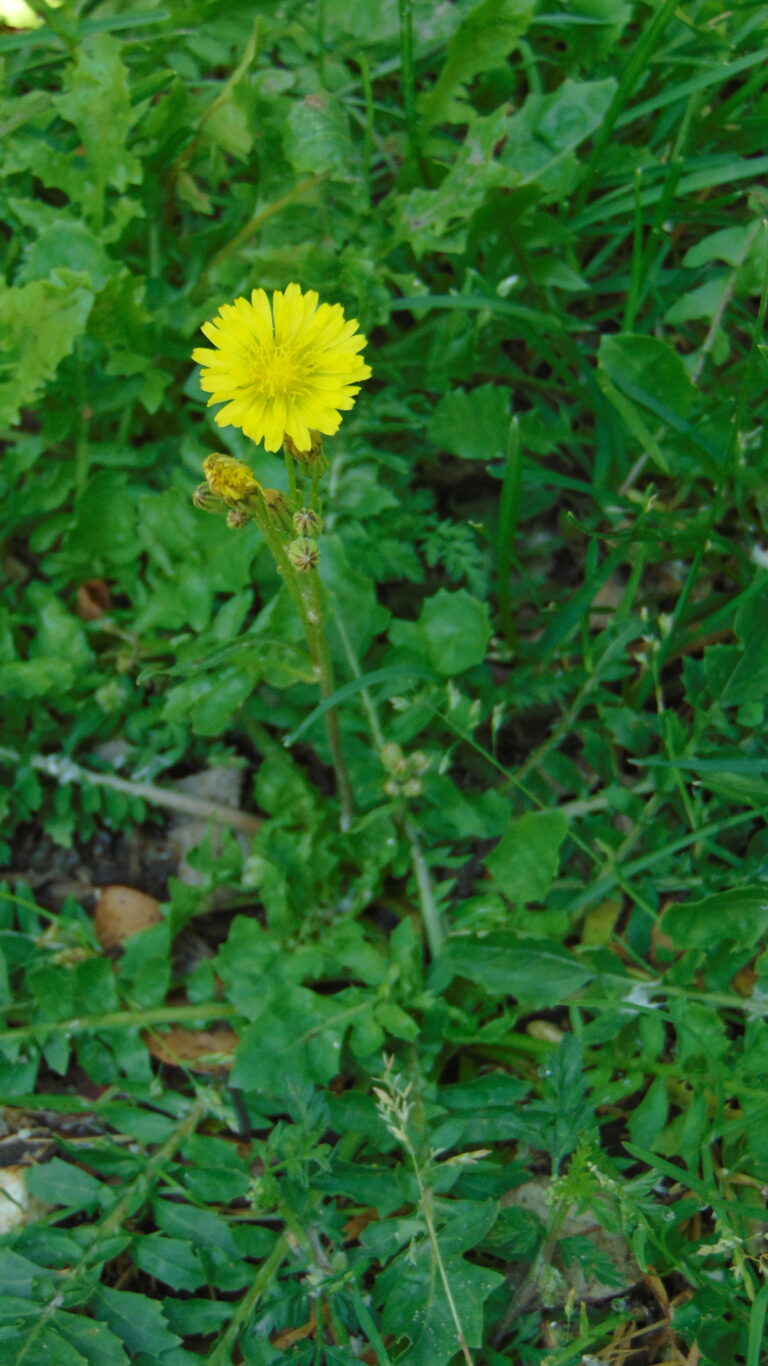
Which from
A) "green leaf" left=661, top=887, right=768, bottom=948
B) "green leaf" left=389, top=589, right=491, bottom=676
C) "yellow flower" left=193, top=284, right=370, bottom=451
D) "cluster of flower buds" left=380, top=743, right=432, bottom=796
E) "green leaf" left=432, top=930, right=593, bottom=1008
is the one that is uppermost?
"yellow flower" left=193, top=284, right=370, bottom=451

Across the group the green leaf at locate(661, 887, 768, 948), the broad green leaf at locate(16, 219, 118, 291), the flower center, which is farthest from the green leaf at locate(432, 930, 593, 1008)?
the broad green leaf at locate(16, 219, 118, 291)

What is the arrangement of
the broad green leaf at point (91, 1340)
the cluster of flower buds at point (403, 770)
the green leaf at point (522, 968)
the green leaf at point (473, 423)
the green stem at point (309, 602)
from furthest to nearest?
the green leaf at point (473, 423), the cluster of flower buds at point (403, 770), the green leaf at point (522, 968), the broad green leaf at point (91, 1340), the green stem at point (309, 602)

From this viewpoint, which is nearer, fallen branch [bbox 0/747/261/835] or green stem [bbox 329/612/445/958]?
green stem [bbox 329/612/445/958]

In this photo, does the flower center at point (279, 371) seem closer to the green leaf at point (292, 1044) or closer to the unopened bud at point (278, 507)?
the unopened bud at point (278, 507)

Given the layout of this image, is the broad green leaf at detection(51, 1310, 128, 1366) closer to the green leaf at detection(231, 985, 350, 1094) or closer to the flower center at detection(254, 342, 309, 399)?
the green leaf at detection(231, 985, 350, 1094)

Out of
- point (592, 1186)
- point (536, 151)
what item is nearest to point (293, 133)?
point (536, 151)

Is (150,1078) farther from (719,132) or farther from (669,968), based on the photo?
(719,132)

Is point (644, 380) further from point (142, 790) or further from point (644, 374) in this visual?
point (142, 790)

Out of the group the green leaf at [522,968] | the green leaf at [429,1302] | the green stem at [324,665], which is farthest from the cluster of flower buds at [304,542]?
the green leaf at [429,1302]
